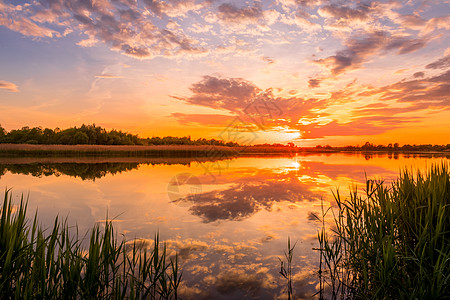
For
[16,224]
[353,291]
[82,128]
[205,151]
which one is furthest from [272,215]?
[82,128]

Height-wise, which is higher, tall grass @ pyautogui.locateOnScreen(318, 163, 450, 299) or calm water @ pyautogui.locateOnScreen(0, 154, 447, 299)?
tall grass @ pyautogui.locateOnScreen(318, 163, 450, 299)

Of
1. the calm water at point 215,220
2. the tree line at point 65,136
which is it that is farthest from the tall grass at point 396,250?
the tree line at point 65,136

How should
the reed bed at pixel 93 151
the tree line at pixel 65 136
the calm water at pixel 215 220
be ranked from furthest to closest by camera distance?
the tree line at pixel 65 136 < the reed bed at pixel 93 151 < the calm water at pixel 215 220

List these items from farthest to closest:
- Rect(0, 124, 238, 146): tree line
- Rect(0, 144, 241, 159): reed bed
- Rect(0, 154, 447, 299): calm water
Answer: Rect(0, 124, 238, 146): tree line
Rect(0, 144, 241, 159): reed bed
Rect(0, 154, 447, 299): calm water

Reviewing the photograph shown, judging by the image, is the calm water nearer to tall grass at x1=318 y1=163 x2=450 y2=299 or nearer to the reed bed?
tall grass at x1=318 y1=163 x2=450 y2=299

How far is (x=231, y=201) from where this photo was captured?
10.6 meters

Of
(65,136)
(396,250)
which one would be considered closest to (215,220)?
(396,250)

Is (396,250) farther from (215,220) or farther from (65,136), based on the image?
(65,136)

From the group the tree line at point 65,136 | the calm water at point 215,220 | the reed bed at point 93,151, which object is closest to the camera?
the calm water at point 215,220

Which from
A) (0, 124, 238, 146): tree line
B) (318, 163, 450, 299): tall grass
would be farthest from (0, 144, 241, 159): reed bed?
(318, 163, 450, 299): tall grass

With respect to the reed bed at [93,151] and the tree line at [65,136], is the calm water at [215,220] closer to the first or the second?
the reed bed at [93,151]

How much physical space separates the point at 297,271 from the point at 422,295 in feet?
7.26

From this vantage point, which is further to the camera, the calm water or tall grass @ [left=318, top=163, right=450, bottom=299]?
the calm water

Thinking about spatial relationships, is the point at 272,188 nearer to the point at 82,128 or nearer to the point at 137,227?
the point at 137,227
